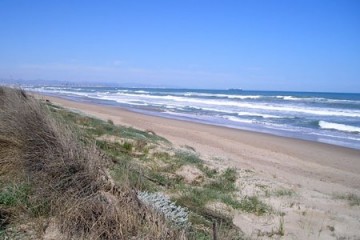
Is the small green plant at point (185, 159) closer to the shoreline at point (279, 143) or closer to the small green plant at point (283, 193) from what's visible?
the small green plant at point (283, 193)

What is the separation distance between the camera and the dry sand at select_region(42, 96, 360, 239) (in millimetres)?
5867

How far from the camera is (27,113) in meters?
5.27

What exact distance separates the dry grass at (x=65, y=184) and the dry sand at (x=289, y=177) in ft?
7.32

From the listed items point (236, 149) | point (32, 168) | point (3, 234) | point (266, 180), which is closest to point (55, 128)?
point (32, 168)

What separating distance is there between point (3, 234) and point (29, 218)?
44cm

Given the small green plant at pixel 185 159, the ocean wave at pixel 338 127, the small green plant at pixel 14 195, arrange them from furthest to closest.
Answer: the ocean wave at pixel 338 127, the small green plant at pixel 185 159, the small green plant at pixel 14 195

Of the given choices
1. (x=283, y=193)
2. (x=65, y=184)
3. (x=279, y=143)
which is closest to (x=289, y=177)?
(x=283, y=193)

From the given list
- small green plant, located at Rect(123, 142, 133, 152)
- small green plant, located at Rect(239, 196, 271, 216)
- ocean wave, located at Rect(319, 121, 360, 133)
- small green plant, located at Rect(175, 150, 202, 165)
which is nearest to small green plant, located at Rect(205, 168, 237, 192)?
small green plant, located at Rect(239, 196, 271, 216)

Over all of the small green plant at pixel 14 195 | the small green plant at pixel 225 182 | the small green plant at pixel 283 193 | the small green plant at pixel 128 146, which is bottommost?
the small green plant at pixel 283 193

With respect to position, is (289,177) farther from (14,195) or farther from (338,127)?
(338,127)

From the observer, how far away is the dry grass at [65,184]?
3641 millimetres

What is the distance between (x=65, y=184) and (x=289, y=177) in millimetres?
7430

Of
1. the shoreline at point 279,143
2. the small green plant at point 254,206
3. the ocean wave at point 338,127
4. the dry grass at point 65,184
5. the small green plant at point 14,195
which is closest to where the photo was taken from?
the dry grass at point 65,184

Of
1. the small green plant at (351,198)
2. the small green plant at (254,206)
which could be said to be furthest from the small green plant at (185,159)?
the small green plant at (351,198)
